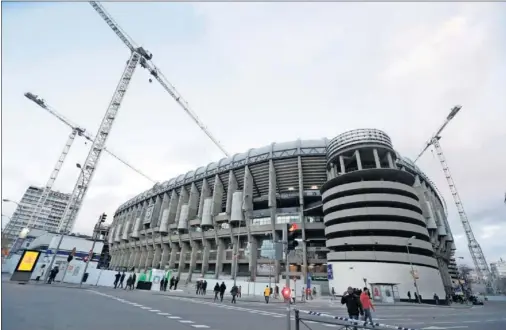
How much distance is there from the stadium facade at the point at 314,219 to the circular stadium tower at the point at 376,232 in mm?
172

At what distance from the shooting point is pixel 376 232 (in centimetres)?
4581

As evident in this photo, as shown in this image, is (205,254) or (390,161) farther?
(205,254)

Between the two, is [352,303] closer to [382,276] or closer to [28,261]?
[28,261]

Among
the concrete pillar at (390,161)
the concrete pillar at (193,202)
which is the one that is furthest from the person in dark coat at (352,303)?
the concrete pillar at (193,202)

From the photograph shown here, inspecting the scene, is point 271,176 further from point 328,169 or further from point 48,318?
point 48,318

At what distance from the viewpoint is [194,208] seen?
230ft

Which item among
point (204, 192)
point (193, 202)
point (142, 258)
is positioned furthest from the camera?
point (142, 258)

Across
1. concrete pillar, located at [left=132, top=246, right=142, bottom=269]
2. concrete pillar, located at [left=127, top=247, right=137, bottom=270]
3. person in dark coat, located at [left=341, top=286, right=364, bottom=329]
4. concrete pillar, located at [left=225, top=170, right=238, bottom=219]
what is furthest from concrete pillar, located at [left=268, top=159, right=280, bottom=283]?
concrete pillar, located at [left=127, top=247, right=137, bottom=270]

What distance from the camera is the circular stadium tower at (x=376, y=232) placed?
42.0 metres

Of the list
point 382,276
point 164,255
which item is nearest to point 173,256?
point 164,255

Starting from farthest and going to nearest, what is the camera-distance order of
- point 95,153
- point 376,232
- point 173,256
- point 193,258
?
point 173,256 < point 193,258 < point 95,153 < point 376,232

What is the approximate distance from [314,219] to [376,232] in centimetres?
1427

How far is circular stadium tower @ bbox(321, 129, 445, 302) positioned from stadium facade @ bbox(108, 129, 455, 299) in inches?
6.8

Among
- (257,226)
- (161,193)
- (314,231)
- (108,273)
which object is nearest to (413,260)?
(314,231)
